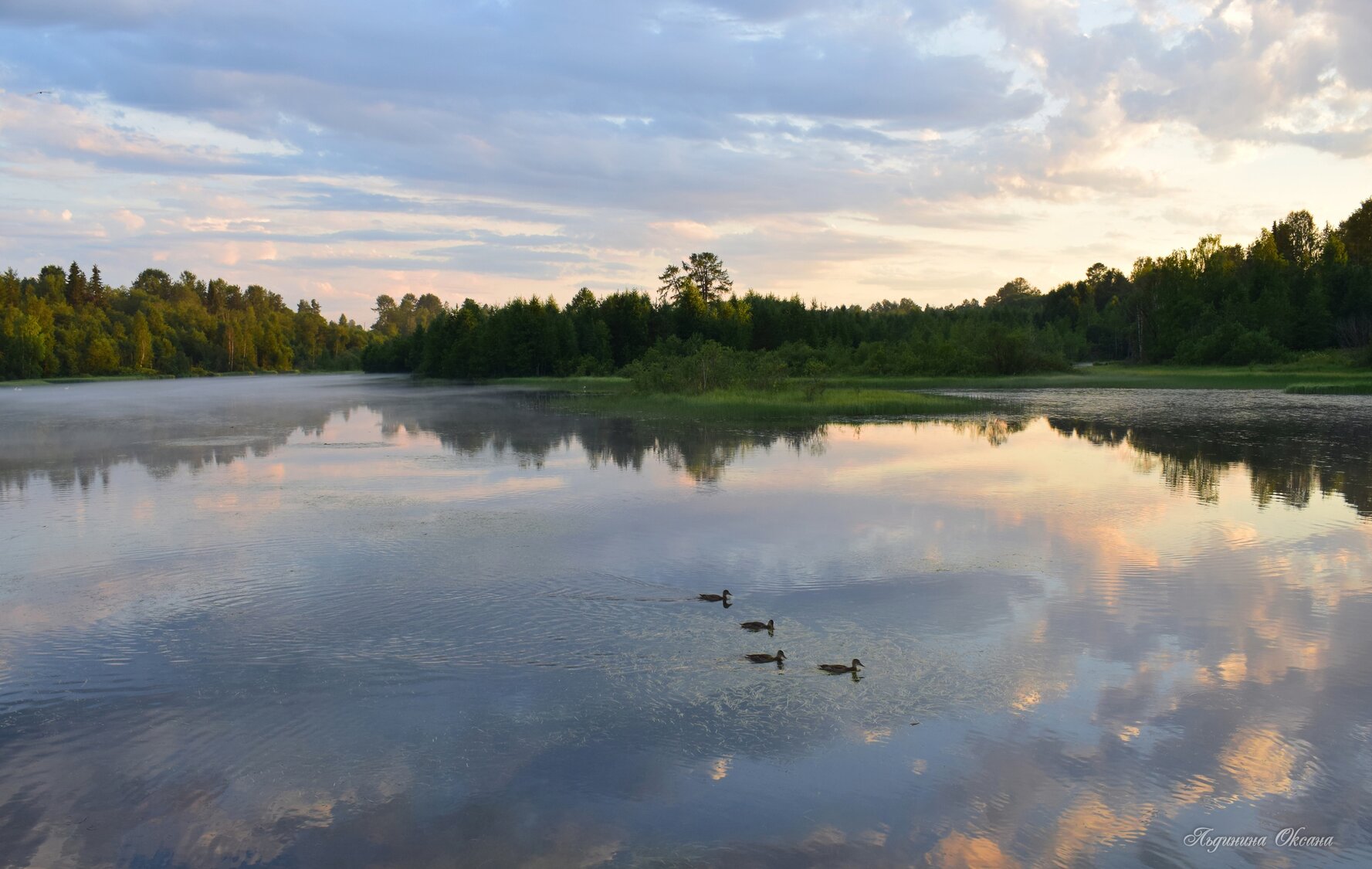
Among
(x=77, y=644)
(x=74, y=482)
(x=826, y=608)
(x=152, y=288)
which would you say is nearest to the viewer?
(x=77, y=644)

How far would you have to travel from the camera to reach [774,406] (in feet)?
131

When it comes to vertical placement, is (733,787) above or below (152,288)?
below

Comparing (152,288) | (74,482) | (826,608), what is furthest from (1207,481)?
(152,288)

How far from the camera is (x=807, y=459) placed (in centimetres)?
2319

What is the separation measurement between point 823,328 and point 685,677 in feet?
307

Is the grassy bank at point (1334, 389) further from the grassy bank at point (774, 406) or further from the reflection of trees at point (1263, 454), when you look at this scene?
the reflection of trees at point (1263, 454)

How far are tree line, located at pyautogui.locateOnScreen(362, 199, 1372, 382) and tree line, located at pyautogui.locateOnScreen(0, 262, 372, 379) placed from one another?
42.0 m

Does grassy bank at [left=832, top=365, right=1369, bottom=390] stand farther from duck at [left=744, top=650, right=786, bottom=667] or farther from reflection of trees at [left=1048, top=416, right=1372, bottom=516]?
duck at [left=744, top=650, right=786, bottom=667]

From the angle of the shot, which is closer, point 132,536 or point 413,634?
point 413,634

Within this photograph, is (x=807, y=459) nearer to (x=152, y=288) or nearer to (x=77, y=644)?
(x=77, y=644)

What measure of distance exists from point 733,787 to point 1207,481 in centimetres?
1640

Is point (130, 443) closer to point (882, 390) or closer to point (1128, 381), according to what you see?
point (882, 390)

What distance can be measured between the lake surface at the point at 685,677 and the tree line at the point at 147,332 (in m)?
122

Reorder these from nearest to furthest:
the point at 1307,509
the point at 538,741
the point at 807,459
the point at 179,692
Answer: the point at 538,741, the point at 179,692, the point at 1307,509, the point at 807,459
